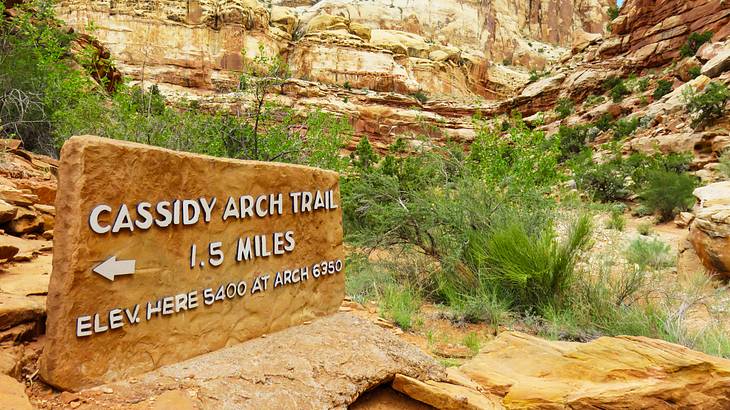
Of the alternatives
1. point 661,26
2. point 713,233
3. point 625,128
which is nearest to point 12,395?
point 713,233

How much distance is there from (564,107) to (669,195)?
955 inches

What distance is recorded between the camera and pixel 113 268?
7.62 ft

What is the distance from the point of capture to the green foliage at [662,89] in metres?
26.8

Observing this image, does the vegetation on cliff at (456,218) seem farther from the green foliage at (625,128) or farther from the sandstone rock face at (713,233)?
the green foliage at (625,128)

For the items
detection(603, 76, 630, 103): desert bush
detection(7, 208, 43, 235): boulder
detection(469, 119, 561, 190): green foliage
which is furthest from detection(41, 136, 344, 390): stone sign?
detection(603, 76, 630, 103): desert bush

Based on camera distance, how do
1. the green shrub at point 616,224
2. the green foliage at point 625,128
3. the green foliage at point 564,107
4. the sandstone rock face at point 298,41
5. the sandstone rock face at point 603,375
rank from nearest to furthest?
1. the sandstone rock face at point 603,375
2. the green shrub at point 616,224
3. the green foliage at point 625,128
4. the green foliage at point 564,107
5. the sandstone rock face at point 298,41

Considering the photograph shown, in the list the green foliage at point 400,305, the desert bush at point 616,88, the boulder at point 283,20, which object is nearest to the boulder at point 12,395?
the green foliage at point 400,305

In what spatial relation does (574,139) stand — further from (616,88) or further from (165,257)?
(165,257)

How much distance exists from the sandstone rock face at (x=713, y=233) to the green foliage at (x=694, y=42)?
1130 inches

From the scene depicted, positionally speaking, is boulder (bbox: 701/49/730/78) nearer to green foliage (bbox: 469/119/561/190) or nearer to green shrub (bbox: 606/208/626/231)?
green shrub (bbox: 606/208/626/231)

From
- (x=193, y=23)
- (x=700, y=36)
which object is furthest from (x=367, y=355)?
(x=193, y=23)

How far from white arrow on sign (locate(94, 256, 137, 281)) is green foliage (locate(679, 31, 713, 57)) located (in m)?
36.8

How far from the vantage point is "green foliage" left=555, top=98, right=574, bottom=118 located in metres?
34.0

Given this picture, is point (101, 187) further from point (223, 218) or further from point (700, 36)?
point (700, 36)
